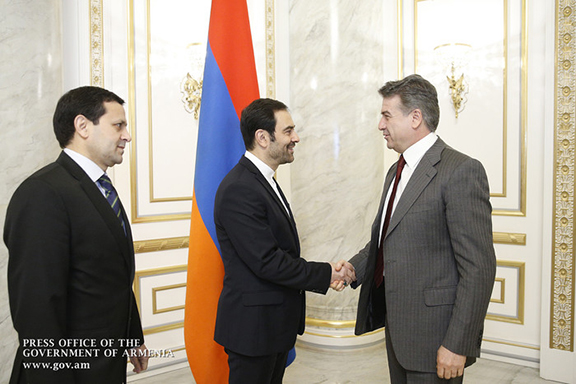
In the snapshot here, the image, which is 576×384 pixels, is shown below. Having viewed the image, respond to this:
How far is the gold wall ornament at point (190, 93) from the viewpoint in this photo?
3.79 metres

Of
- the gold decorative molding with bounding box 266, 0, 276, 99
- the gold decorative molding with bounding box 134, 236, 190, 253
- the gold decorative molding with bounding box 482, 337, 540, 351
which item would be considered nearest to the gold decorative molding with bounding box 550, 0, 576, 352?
the gold decorative molding with bounding box 482, 337, 540, 351

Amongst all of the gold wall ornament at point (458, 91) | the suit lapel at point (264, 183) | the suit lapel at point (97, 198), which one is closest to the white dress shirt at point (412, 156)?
the suit lapel at point (264, 183)

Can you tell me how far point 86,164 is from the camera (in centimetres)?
157

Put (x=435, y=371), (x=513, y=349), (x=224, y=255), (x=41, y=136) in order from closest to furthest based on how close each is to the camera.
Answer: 1. (x=435, y=371)
2. (x=224, y=255)
3. (x=41, y=136)
4. (x=513, y=349)

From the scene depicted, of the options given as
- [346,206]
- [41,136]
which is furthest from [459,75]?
[41,136]

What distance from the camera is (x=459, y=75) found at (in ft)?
13.3

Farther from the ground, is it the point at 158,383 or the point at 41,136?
the point at 41,136

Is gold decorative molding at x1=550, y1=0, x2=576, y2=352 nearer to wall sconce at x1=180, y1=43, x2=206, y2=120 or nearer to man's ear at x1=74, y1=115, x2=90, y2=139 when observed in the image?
wall sconce at x1=180, y1=43, x2=206, y2=120

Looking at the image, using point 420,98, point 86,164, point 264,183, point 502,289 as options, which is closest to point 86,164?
point 86,164

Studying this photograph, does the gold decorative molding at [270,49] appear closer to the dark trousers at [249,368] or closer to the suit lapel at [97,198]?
the dark trousers at [249,368]

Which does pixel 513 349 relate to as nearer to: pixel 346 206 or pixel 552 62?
pixel 346 206

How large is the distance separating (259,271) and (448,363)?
757mm

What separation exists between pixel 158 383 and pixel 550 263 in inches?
118

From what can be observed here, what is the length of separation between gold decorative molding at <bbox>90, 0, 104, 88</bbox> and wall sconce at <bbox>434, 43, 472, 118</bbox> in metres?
2.69
